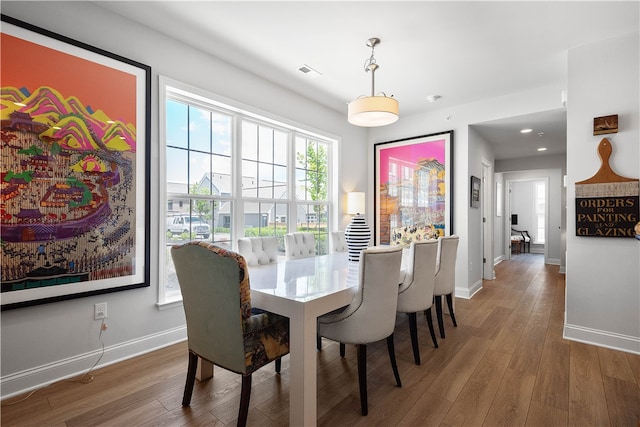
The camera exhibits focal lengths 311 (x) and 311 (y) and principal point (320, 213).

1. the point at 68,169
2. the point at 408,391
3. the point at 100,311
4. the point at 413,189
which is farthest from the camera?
the point at 413,189

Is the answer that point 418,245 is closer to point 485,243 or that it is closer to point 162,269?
point 162,269

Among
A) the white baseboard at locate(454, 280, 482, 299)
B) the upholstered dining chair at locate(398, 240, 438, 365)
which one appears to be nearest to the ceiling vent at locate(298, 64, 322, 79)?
the upholstered dining chair at locate(398, 240, 438, 365)

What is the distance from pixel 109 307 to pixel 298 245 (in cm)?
178

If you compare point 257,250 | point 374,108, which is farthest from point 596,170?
point 257,250

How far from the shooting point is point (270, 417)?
1.77 m

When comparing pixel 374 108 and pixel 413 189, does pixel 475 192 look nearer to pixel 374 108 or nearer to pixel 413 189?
pixel 413 189

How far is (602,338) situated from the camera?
2787 mm

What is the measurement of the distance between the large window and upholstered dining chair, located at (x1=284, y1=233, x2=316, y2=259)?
0.50 m

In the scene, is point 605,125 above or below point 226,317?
above

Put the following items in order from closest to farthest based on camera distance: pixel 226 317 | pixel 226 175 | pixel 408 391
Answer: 1. pixel 226 317
2. pixel 408 391
3. pixel 226 175

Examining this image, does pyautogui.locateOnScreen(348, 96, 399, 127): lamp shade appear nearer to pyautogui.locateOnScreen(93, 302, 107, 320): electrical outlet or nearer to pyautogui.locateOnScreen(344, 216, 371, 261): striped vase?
pyautogui.locateOnScreen(344, 216, 371, 261): striped vase

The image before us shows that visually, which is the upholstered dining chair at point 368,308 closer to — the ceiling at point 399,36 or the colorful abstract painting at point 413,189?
the ceiling at point 399,36

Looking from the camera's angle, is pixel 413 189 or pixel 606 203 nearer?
pixel 606 203

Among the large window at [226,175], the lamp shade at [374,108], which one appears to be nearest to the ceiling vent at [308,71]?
the large window at [226,175]
